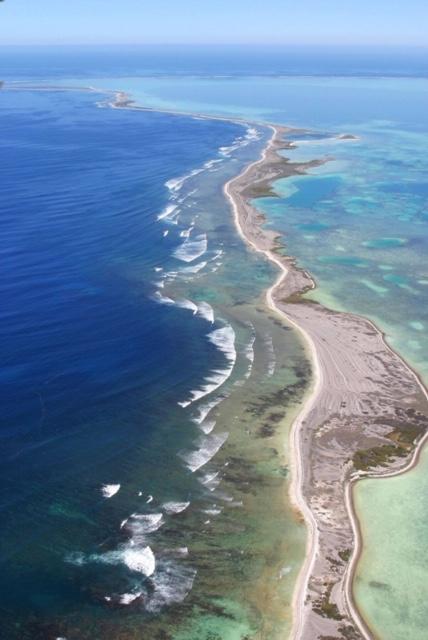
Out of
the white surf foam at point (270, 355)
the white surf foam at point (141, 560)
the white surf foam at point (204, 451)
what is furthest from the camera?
the white surf foam at point (270, 355)

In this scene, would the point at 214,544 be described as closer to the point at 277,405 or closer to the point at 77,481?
the point at 77,481

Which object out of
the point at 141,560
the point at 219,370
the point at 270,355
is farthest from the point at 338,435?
the point at 141,560

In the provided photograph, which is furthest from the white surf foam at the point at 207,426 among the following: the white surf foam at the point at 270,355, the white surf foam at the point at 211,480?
the white surf foam at the point at 270,355

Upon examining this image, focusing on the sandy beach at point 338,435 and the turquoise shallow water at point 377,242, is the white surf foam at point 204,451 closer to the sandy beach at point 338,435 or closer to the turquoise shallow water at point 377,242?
the sandy beach at point 338,435

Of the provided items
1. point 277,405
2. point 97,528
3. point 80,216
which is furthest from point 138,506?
point 80,216

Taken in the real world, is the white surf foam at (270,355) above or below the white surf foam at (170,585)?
above

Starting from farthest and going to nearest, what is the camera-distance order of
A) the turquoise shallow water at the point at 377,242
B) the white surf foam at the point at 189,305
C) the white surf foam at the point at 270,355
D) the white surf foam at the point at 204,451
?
the white surf foam at the point at 189,305 < the white surf foam at the point at 270,355 < the white surf foam at the point at 204,451 < the turquoise shallow water at the point at 377,242
